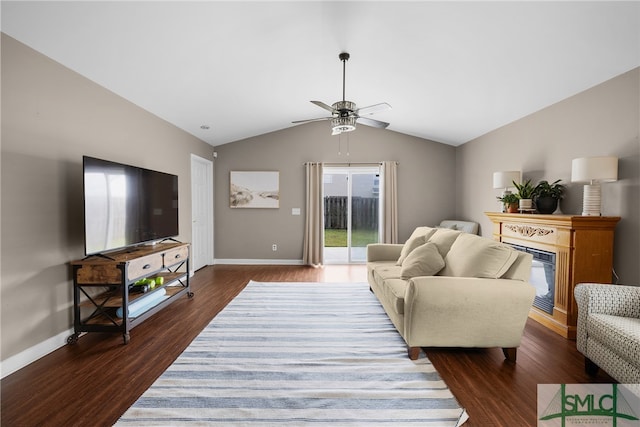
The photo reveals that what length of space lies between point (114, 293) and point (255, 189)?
337 centimetres

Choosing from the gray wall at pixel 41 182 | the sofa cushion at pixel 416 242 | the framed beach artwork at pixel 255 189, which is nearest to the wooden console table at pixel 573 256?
the sofa cushion at pixel 416 242

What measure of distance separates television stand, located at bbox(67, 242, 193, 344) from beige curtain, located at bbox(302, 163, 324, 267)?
308 centimetres

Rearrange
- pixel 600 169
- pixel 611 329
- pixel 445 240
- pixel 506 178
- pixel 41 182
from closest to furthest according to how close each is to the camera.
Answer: pixel 611 329 < pixel 41 182 < pixel 600 169 < pixel 445 240 < pixel 506 178

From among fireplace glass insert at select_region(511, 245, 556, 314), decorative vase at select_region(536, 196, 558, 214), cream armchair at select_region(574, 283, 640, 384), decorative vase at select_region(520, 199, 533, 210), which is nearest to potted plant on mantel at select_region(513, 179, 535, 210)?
decorative vase at select_region(520, 199, 533, 210)

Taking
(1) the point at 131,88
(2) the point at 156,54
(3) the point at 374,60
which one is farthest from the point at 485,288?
(1) the point at 131,88

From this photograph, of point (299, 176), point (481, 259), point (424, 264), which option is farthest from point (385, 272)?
point (299, 176)

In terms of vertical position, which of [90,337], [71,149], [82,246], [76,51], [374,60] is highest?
[374,60]

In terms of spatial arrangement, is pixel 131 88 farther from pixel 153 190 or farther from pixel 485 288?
pixel 485 288

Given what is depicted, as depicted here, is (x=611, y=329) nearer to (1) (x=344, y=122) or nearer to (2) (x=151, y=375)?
(1) (x=344, y=122)

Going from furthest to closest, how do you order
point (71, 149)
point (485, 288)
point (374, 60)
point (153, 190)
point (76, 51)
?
1. point (153, 190)
2. point (374, 60)
3. point (71, 149)
4. point (76, 51)
5. point (485, 288)

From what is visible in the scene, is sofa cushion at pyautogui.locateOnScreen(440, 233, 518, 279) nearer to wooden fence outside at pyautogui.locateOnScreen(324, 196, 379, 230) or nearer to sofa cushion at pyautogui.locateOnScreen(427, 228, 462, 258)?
sofa cushion at pyautogui.locateOnScreen(427, 228, 462, 258)

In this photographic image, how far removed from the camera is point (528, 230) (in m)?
3.32

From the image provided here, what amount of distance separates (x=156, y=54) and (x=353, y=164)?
3.95m

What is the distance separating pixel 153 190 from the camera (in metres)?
3.36
